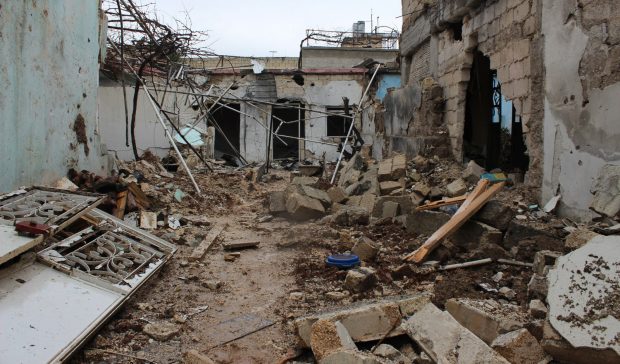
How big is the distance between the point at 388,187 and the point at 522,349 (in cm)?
545

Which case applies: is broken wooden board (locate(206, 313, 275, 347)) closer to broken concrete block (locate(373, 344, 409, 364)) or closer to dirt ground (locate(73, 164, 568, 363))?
dirt ground (locate(73, 164, 568, 363))

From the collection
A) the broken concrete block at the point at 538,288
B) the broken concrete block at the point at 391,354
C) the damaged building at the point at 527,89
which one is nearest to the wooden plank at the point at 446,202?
the damaged building at the point at 527,89

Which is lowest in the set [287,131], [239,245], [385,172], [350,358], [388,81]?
[239,245]

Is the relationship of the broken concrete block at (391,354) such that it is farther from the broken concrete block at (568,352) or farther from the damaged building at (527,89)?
the damaged building at (527,89)

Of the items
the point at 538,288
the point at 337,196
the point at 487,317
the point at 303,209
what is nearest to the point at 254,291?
the point at 487,317

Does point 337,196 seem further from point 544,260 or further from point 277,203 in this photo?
point 544,260

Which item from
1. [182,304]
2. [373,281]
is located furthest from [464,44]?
[182,304]

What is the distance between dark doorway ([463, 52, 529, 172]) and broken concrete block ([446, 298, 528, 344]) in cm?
495

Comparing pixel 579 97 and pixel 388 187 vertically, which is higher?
pixel 579 97

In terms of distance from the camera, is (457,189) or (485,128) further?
(485,128)

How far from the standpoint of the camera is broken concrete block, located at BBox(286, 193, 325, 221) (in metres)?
7.26

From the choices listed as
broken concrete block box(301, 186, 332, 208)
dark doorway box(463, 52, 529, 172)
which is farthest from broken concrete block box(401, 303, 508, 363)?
dark doorway box(463, 52, 529, 172)

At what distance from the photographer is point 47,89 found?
5414 mm

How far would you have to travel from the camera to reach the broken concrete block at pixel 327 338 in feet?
8.79
